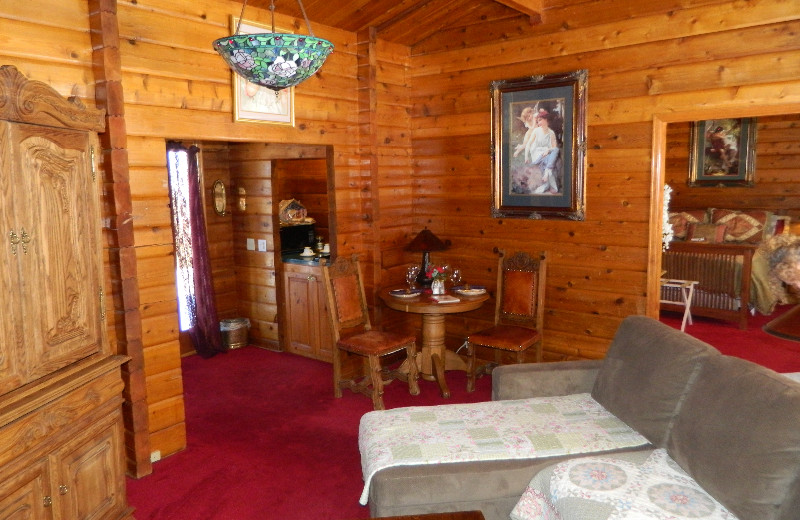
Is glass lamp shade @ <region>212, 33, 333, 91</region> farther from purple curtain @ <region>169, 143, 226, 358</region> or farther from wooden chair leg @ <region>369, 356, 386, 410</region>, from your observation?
purple curtain @ <region>169, 143, 226, 358</region>

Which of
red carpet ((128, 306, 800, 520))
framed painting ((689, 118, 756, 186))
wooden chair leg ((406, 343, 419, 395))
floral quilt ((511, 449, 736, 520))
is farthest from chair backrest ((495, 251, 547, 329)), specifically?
framed painting ((689, 118, 756, 186))

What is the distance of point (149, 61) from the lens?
3.61m

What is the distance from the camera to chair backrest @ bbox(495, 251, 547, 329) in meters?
4.76

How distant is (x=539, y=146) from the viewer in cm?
479

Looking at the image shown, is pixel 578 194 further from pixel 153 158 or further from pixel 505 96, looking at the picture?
pixel 153 158

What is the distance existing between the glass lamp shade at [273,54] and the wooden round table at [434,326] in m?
2.48

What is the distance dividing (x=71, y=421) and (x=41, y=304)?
509 millimetres

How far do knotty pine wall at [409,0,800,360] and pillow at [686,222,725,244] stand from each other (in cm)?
342

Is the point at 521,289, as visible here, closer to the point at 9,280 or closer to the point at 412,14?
the point at 412,14

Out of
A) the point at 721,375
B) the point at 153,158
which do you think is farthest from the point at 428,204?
the point at 721,375

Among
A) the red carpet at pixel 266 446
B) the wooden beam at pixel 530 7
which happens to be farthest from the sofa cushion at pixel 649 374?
the wooden beam at pixel 530 7

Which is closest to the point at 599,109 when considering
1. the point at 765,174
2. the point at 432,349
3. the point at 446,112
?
the point at 446,112

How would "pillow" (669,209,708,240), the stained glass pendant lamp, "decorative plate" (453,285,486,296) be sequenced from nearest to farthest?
the stained glass pendant lamp
"decorative plate" (453,285,486,296)
"pillow" (669,209,708,240)

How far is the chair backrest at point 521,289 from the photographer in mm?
4758
